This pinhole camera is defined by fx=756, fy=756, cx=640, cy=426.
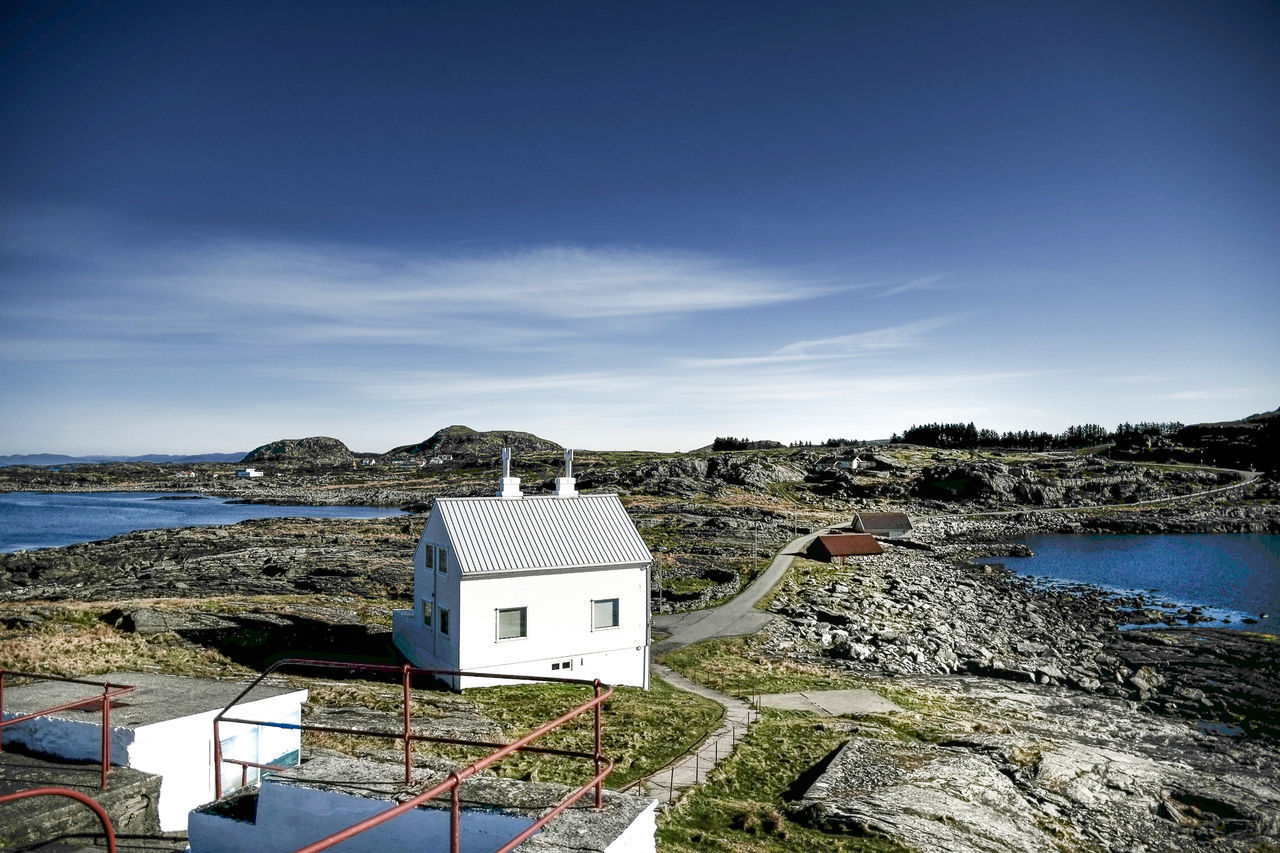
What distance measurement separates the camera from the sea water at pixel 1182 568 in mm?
64938

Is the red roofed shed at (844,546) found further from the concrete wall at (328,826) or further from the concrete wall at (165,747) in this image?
the concrete wall at (328,826)

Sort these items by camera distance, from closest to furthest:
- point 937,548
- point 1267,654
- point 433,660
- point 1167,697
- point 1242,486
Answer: point 433,660, point 1167,697, point 1267,654, point 937,548, point 1242,486

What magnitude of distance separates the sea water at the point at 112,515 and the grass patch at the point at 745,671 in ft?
336

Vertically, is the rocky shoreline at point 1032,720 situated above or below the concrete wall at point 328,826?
below

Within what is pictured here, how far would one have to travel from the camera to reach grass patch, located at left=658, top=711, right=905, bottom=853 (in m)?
15.6

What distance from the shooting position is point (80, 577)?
66562 millimetres

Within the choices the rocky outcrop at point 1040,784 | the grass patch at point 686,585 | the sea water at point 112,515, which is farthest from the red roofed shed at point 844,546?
A: the sea water at point 112,515

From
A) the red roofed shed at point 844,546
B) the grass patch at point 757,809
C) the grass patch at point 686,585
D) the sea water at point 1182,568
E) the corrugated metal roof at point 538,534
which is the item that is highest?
the corrugated metal roof at point 538,534

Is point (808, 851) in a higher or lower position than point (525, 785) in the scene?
lower

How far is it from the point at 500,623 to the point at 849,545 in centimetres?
5623

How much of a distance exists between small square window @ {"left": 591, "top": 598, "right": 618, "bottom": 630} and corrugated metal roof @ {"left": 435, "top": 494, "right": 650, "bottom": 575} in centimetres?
161

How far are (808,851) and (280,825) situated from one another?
10.8 meters

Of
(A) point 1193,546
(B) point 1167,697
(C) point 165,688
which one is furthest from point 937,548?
(C) point 165,688

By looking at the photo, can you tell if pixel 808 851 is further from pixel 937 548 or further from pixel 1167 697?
pixel 937 548
